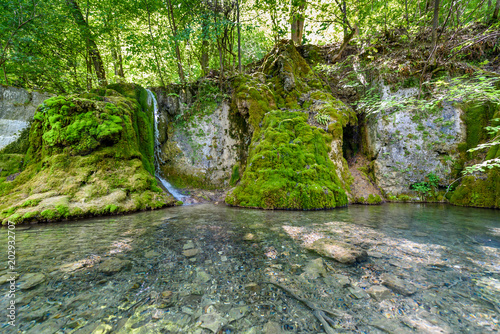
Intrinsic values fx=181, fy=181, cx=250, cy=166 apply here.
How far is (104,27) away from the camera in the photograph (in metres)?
10.5

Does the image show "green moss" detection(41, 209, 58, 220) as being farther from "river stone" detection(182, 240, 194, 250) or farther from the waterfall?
the waterfall

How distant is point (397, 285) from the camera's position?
5.94 ft

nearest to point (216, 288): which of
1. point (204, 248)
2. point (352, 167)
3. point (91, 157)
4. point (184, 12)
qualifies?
point (204, 248)

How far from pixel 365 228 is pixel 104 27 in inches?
622

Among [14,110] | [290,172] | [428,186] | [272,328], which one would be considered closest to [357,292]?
[272,328]

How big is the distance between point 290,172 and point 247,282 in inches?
203

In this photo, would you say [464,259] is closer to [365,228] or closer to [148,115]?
[365,228]

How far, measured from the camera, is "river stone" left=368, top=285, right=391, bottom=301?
1.64m

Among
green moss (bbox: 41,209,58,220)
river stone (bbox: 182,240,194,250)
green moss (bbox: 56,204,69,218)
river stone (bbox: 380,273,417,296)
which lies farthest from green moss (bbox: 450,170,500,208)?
green moss (bbox: 41,209,58,220)

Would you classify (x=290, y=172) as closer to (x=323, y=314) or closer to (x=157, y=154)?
(x=323, y=314)

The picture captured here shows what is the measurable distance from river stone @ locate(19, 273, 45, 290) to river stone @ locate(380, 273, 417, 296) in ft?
→ 11.6

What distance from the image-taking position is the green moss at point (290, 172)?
20.6 feet

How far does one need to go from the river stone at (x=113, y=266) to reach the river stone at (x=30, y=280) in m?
0.50

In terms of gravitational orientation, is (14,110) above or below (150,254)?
above
